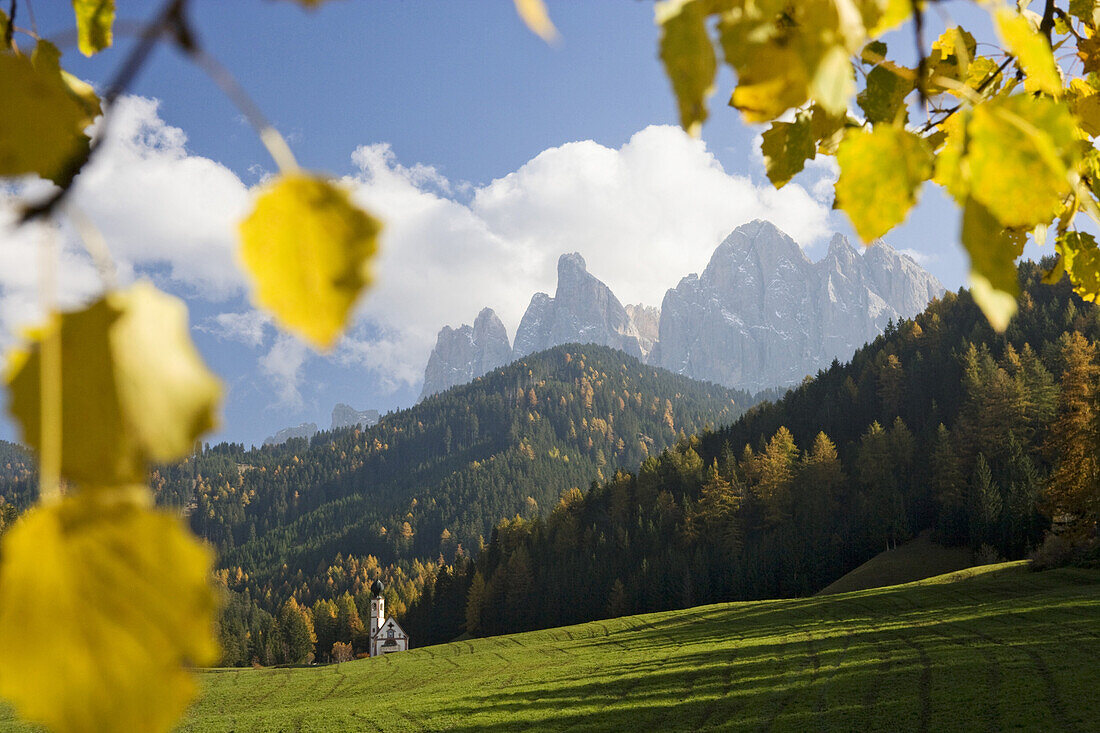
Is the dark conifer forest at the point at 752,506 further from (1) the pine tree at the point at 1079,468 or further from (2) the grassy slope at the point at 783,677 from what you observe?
(2) the grassy slope at the point at 783,677

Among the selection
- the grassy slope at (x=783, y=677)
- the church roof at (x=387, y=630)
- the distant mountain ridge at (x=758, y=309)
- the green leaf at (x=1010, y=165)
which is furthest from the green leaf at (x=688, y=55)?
the distant mountain ridge at (x=758, y=309)

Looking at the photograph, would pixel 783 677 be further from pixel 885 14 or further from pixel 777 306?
pixel 777 306

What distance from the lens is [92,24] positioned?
0.52 meters

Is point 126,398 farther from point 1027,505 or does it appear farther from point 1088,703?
point 1027,505

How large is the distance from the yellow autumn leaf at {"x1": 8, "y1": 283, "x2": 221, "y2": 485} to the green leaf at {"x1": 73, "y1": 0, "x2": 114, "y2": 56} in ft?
1.33

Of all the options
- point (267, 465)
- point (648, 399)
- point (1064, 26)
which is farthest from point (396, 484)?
point (1064, 26)

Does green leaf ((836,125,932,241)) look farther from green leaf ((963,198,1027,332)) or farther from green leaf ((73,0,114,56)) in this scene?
green leaf ((73,0,114,56))

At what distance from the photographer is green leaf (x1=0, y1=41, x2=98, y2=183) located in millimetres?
315

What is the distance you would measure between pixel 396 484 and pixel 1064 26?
103m

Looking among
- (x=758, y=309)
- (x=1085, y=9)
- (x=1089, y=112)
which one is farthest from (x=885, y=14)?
(x=758, y=309)

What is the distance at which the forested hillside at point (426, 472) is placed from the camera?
79875 mm

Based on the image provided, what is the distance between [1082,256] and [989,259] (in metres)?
0.77

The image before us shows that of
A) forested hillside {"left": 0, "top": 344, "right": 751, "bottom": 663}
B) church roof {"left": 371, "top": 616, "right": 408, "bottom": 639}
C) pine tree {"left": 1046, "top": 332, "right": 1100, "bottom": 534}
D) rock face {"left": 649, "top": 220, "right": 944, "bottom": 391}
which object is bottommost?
church roof {"left": 371, "top": 616, "right": 408, "bottom": 639}

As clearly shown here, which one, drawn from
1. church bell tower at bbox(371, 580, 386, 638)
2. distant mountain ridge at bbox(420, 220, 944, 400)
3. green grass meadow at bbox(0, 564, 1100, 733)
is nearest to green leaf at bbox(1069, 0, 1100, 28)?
green grass meadow at bbox(0, 564, 1100, 733)
